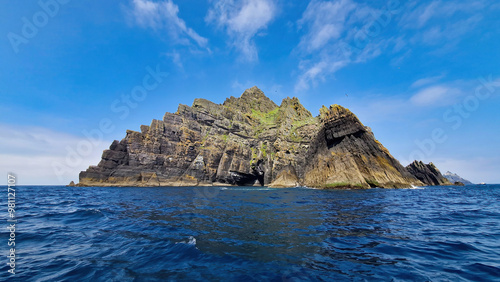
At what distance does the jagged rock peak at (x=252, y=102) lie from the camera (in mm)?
123375

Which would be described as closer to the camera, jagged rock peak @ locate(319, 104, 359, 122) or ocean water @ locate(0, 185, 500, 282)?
ocean water @ locate(0, 185, 500, 282)

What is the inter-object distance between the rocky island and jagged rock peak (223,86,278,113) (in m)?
10.4

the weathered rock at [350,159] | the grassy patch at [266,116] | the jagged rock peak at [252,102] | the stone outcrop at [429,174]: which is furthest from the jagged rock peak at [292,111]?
the stone outcrop at [429,174]

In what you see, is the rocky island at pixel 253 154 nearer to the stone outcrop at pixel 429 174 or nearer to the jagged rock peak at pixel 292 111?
the stone outcrop at pixel 429 174

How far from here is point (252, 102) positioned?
425ft

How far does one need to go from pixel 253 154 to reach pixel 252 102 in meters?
48.1

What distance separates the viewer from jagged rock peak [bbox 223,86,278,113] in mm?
123375

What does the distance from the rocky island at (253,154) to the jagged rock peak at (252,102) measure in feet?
34.2

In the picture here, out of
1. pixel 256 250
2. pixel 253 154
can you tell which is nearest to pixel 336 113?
pixel 253 154

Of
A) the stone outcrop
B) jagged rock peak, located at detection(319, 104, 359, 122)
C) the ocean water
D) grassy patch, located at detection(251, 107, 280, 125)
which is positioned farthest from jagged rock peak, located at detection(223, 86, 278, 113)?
the ocean water

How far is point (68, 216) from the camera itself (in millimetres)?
13305

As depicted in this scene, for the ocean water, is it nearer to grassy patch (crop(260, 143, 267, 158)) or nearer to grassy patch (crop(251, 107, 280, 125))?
grassy patch (crop(260, 143, 267, 158))

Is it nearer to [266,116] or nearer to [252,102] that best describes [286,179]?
[266,116]

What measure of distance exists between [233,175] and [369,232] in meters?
79.0
